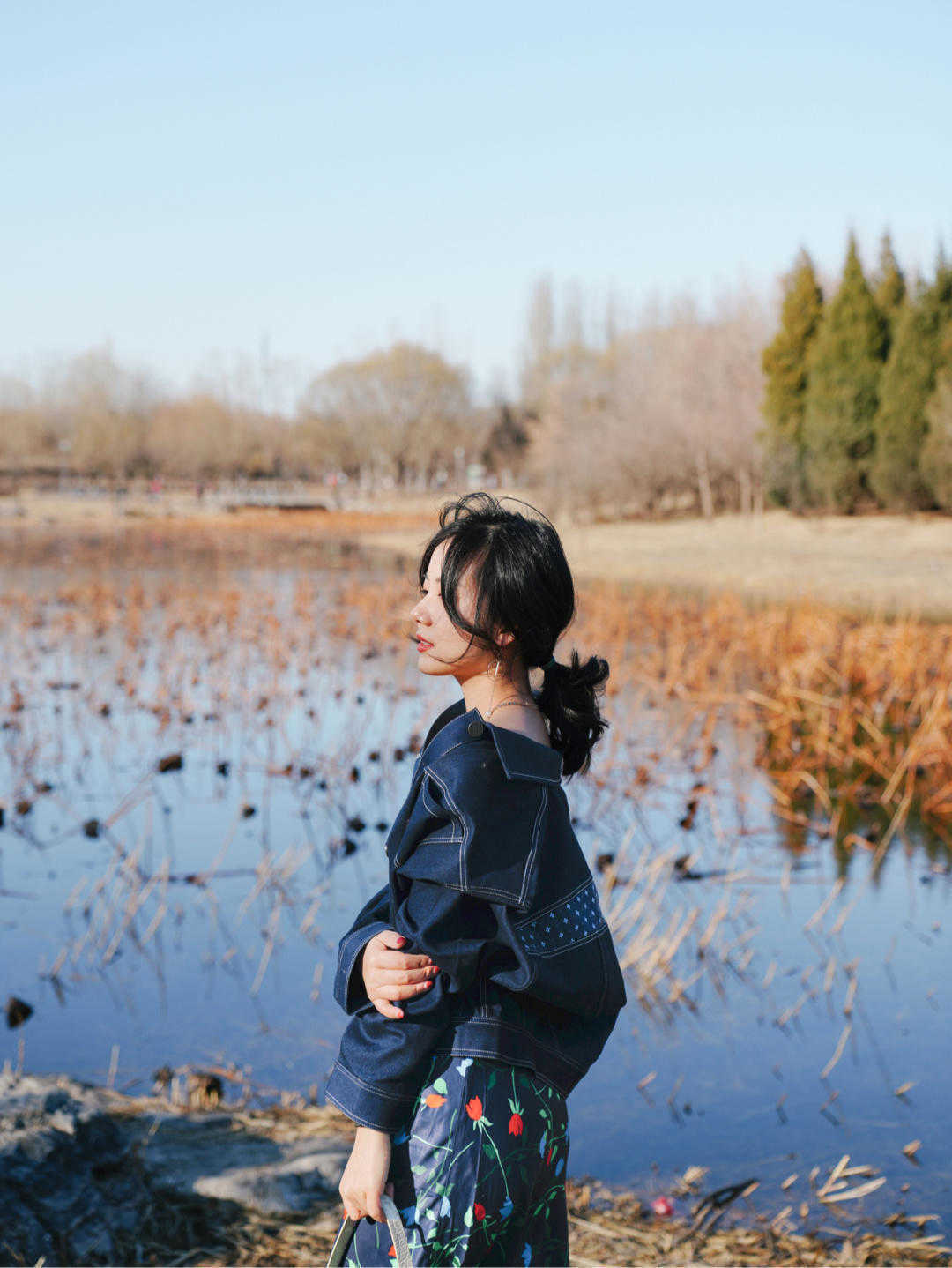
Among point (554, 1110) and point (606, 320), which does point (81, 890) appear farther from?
point (606, 320)

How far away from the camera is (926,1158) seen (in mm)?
3867

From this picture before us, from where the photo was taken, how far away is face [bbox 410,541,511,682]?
5.44 feet

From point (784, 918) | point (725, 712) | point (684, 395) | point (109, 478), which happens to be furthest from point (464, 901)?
point (109, 478)

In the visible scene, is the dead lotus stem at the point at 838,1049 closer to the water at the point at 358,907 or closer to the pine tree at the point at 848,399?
the water at the point at 358,907

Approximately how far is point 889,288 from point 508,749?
103 ft

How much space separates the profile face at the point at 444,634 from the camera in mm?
1657

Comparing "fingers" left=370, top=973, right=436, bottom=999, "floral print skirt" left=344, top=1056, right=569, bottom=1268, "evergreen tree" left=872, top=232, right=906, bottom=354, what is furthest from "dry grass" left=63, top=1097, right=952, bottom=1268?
"evergreen tree" left=872, top=232, right=906, bottom=354

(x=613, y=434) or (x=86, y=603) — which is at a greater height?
(x=613, y=434)

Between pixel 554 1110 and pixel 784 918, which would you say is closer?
pixel 554 1110

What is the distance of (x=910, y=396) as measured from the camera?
88.9 feet

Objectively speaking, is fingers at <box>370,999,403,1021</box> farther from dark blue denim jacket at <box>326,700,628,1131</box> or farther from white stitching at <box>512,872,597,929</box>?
white stitching at <box>512,872,597,929</box>

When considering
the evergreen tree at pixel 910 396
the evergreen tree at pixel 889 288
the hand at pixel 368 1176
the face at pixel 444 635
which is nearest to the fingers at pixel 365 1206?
the hand at pixel 368 1176

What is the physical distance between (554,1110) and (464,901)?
0.32m

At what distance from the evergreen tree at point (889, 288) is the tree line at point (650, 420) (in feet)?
0.20
